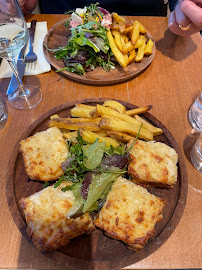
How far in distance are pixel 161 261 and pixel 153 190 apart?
48 cm

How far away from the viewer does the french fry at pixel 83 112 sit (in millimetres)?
1790

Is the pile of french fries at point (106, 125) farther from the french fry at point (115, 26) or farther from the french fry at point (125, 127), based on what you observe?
the french fry at point (115, 26)

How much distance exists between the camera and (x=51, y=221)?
1.32m

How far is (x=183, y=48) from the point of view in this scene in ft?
9.43

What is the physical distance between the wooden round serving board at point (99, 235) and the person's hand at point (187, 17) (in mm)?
1425

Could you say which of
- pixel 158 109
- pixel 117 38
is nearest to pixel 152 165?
pixel 158 109

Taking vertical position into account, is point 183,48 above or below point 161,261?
above

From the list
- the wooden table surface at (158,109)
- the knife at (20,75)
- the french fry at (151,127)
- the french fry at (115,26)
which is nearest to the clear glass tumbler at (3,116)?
the wooden table surface at (158,109)

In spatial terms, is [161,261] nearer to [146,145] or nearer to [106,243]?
[106,243]

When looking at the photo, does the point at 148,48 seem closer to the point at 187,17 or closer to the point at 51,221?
the point at 187,17

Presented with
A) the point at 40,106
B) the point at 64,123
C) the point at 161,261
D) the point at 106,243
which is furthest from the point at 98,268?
the point at 40,106

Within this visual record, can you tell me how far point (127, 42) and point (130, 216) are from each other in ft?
7.39

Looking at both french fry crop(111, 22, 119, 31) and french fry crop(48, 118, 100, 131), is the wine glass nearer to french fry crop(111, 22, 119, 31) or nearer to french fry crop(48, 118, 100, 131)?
french fry crop(48, 118, 100, 131)

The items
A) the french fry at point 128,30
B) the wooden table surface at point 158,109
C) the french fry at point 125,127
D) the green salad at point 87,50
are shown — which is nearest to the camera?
the wooden table surface at point 158,109
